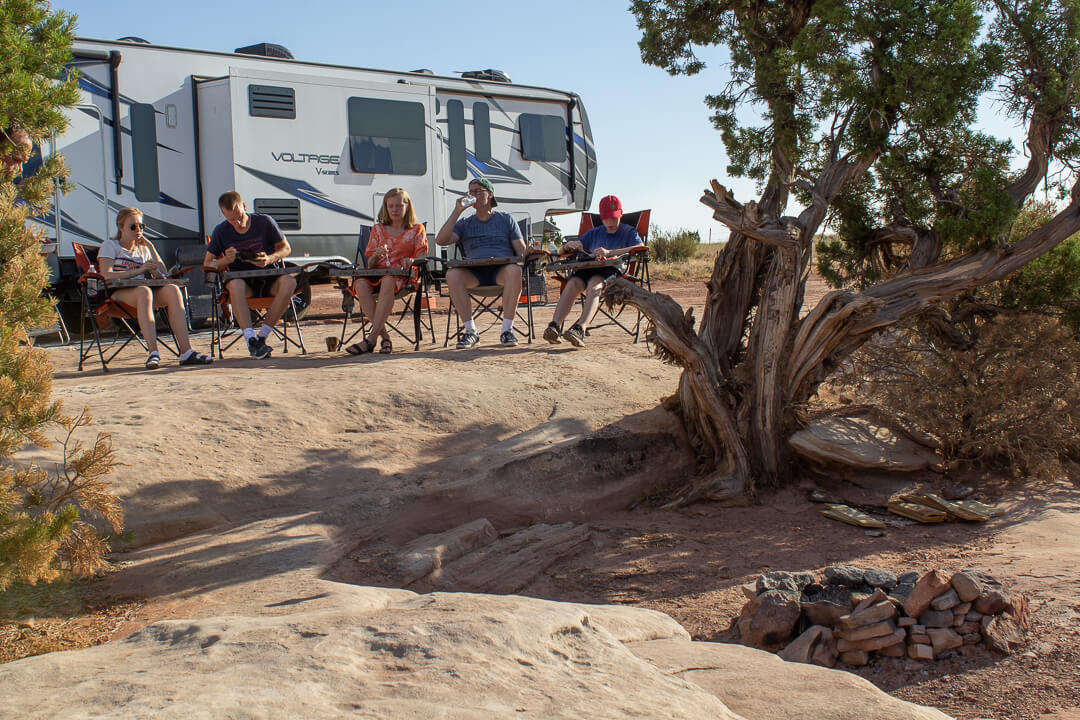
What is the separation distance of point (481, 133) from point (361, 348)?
16.8 feet

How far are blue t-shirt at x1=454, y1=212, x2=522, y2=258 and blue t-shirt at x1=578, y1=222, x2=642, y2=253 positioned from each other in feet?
1.99

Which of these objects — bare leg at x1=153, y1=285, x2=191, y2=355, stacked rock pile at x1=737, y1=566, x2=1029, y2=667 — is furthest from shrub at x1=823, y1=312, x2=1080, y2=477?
bare leg at x1=153, y1=285, x2=191, y2=355

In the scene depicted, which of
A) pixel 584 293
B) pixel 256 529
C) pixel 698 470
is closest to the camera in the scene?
pixel 256 529

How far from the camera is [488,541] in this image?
384cm

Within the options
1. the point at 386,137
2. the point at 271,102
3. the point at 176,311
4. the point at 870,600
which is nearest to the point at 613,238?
the point at 176,311

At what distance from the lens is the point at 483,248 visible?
7.02 meters

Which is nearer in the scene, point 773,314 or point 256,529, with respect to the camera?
point 256,529

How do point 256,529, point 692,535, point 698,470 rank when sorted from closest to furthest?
point 256,529, point 692,535, point 698,470

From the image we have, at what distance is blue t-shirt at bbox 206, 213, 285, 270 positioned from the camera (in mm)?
6625

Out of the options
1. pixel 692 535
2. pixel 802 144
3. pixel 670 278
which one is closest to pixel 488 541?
pixel 692 535

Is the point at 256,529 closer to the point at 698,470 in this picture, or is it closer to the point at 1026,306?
the point at 698,470

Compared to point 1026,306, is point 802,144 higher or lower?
higher

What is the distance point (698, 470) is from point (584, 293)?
8.84 ft

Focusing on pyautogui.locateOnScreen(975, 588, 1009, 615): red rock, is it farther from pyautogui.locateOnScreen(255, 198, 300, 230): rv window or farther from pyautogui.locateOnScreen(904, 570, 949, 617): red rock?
pyautogui.locateOnScreen(255, 198, 300, 230): rv window
